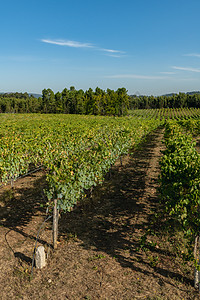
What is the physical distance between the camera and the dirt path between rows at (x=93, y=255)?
15.8 ft

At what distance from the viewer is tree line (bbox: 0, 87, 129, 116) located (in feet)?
263

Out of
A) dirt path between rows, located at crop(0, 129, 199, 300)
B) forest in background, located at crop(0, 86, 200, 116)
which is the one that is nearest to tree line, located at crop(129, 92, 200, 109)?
forest in background, located at crop(0, 86, 200, 116)

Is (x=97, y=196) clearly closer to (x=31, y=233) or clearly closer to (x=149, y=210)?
(x=149, y=210)

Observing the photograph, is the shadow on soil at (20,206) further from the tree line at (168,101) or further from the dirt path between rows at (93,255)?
the tree line at (168,101)

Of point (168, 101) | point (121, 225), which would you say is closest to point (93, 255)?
point (121, 225)

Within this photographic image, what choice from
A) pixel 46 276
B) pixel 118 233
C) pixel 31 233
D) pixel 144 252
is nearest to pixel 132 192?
pixel 118 233

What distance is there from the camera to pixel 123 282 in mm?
5031

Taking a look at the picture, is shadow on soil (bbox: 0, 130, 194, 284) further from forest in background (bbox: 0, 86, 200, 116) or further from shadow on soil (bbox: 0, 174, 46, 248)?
forest in background (bbox: 0, 86, 200, 116)

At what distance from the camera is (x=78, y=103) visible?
82.1 metres

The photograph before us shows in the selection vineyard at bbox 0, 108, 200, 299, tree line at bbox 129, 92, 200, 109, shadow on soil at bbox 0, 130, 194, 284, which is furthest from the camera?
tree line at bbox 129, 92, 200, 109

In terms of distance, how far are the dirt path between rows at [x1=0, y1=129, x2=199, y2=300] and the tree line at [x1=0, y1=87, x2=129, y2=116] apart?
7190 centimetres

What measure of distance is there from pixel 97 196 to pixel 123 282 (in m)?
5.35

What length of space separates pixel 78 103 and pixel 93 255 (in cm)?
7952

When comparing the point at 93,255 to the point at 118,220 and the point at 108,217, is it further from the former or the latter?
the point at 108,217
